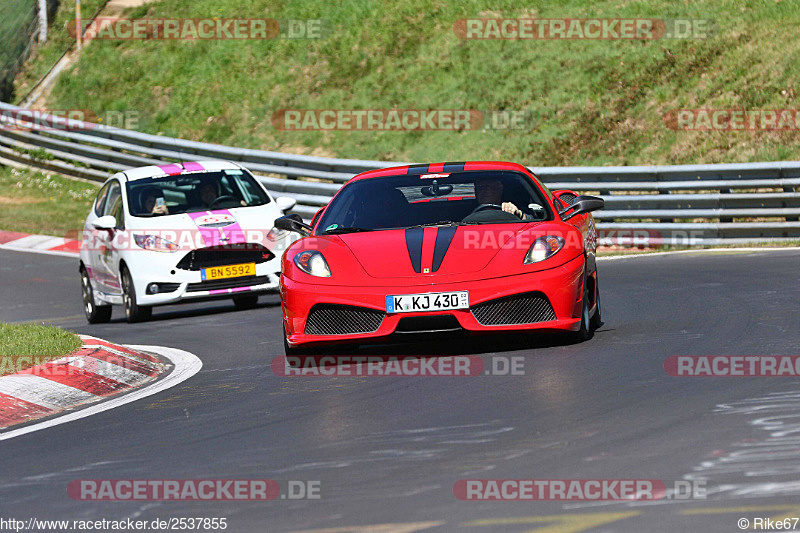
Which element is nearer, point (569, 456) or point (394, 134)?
point (569, 456)

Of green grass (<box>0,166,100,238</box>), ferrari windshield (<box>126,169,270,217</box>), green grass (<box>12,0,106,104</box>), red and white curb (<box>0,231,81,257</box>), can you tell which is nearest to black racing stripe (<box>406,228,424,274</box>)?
ferrari windshield (<box>126,169,270,217</box>)

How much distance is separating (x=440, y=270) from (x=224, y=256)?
566 centimetres

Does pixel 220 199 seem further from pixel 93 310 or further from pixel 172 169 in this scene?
pixel 93 310

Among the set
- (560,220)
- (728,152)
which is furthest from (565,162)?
(560,220)

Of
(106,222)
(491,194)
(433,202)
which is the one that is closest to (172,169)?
(106,222)

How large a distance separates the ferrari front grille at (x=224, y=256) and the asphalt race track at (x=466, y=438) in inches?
142

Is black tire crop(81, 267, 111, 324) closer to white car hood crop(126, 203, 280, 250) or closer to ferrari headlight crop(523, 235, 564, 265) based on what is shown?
white car hood crop(126, 203, 280, 250)

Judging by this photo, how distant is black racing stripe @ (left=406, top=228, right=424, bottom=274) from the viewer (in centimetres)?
848

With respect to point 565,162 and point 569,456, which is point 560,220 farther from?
point 565,162

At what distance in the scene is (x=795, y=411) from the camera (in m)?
6.21

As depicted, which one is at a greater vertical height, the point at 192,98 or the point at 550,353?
the point at 192,98

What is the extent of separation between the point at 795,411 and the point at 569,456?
1357 mm

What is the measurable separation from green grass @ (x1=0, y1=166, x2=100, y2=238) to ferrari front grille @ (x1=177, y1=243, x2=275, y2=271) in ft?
30.3

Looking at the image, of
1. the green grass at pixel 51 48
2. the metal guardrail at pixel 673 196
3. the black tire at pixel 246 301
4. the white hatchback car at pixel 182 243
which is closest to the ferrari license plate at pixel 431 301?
the white hatchback car at pixel 182 243
